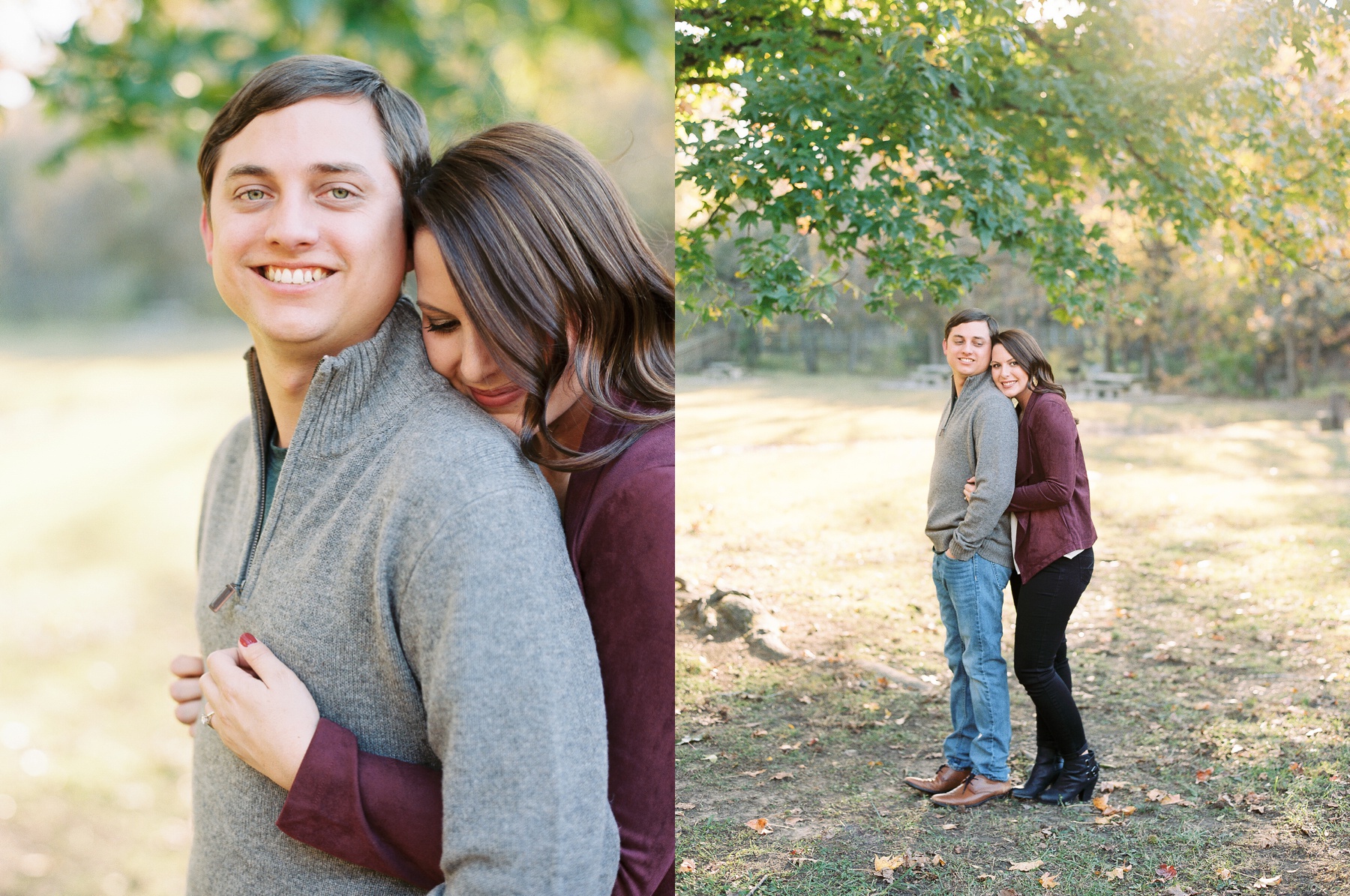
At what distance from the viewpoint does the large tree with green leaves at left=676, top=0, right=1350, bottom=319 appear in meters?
1.88

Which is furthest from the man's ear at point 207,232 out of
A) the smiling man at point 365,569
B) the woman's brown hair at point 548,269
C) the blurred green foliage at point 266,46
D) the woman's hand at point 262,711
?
the blurred green foliage at point 266,46

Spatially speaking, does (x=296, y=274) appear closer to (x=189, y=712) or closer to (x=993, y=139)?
(x=189, y=712)

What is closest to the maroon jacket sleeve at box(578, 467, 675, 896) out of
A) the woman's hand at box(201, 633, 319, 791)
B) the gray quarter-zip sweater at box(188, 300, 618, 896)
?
the gray quarter-zip sweater at box(188, 300, 618, 896)

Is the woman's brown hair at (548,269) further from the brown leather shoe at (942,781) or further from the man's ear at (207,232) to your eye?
the brown leather shoe at (942,781)

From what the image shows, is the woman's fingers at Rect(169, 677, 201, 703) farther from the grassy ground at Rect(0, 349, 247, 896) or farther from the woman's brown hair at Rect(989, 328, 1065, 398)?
the grassy ground at Rect(0, 349, 247, 896)

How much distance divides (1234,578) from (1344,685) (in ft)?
0.93

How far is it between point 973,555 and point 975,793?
1.57ft

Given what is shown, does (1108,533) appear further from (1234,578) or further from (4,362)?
(4,362)

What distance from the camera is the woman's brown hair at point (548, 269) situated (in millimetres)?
1186

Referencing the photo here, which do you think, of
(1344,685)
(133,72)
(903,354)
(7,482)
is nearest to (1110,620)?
(1344,685)

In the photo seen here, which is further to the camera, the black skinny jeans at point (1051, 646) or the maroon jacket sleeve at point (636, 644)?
the black skinny jeans at point (1051, 646)

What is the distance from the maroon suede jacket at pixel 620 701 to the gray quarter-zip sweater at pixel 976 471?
74 cm

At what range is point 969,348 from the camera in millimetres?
1809

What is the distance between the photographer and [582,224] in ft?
4.08
